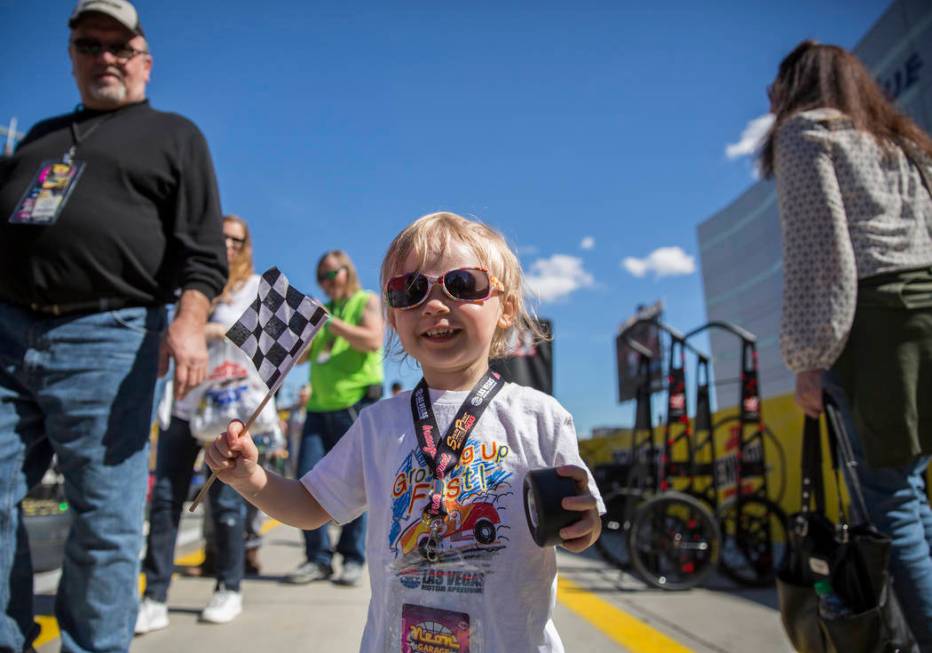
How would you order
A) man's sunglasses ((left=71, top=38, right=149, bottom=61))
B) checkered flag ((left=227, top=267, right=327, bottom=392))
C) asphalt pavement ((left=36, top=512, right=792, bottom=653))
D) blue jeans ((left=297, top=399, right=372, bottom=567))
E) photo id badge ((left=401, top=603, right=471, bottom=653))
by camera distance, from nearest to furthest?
photo id badge ((left=401, top=603, right=471, bottom=653)), checkered flag ((left=227, top=267, right=327, bottom=392)), man's sunglasses ((left=71, top=38, right=149, bottom=61)), asphalt pavement ((left=36, top=512, right=792, bottom=653)), blue jeans ((left=297, top=399, right=372, bottom=567))

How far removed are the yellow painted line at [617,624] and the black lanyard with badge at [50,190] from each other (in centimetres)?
259

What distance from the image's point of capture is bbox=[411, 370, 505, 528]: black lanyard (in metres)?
1.14

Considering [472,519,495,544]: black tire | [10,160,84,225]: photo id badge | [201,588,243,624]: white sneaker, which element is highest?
[10,160,84,225]: photo id badge

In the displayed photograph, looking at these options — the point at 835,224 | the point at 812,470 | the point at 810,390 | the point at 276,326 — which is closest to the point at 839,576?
the point at 812,470

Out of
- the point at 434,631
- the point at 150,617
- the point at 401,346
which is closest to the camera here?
the point at 434,631

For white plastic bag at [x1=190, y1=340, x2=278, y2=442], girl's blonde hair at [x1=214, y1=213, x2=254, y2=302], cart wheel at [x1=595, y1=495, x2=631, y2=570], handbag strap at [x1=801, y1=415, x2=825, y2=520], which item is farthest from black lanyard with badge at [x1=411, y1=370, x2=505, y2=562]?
cart wheel at [x1=595, y1=495, x2=631, y2=570]

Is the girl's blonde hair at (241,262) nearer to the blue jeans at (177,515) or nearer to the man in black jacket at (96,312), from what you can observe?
the blue jeans at (177,515)

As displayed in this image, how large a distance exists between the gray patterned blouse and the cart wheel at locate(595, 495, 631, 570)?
9.75 feet

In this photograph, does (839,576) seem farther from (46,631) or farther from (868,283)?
(46,631)

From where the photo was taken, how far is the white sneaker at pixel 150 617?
2498mm

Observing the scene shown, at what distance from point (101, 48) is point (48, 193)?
1.94ft

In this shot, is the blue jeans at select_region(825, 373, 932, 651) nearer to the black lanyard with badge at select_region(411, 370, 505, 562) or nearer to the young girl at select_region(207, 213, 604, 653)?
the young girl at select_region(207, 213, 604, 653)

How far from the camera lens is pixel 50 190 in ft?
6.10

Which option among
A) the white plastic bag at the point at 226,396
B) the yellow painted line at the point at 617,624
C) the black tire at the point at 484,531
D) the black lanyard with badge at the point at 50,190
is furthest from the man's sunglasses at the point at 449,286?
the yellow painted line at the point at 617,624
